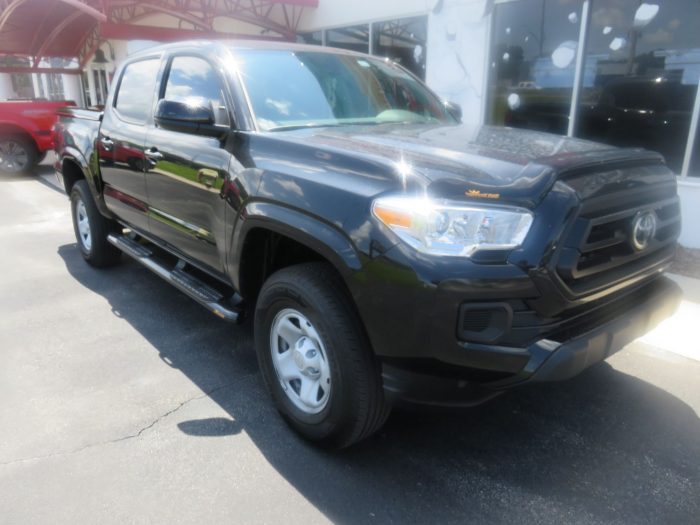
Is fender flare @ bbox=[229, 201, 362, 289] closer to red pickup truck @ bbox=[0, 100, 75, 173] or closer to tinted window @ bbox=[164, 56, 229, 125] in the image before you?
tinted window @ bbox=[164, 56, 229, 125]

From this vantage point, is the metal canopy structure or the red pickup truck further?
the metal canopy structure

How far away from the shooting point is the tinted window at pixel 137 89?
4055 millimetres

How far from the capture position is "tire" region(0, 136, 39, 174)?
10.9 meters

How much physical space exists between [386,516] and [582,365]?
3.28 feet

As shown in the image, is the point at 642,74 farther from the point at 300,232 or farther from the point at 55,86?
the point at 55,86

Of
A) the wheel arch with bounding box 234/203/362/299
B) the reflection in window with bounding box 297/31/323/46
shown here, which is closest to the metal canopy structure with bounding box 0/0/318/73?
the reflection in window with bounding box 297/31/323/46

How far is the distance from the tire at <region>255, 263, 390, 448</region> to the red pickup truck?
10008 millimetres

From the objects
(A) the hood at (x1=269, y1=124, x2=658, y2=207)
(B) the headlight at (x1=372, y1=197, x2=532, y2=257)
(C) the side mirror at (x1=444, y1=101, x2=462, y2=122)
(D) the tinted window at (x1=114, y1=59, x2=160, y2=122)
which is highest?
(D) the tinted window at (x1=114, y1=59, x2=160, y2=122)

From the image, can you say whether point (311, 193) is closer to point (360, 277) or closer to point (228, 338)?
point (360, 277)

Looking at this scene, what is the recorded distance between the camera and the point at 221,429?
113 inches

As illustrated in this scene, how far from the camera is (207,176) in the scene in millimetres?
3141

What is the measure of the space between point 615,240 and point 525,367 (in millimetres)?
732

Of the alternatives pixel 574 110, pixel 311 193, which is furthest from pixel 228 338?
pixel 574 110

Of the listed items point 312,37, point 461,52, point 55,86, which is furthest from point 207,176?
point 55,86
